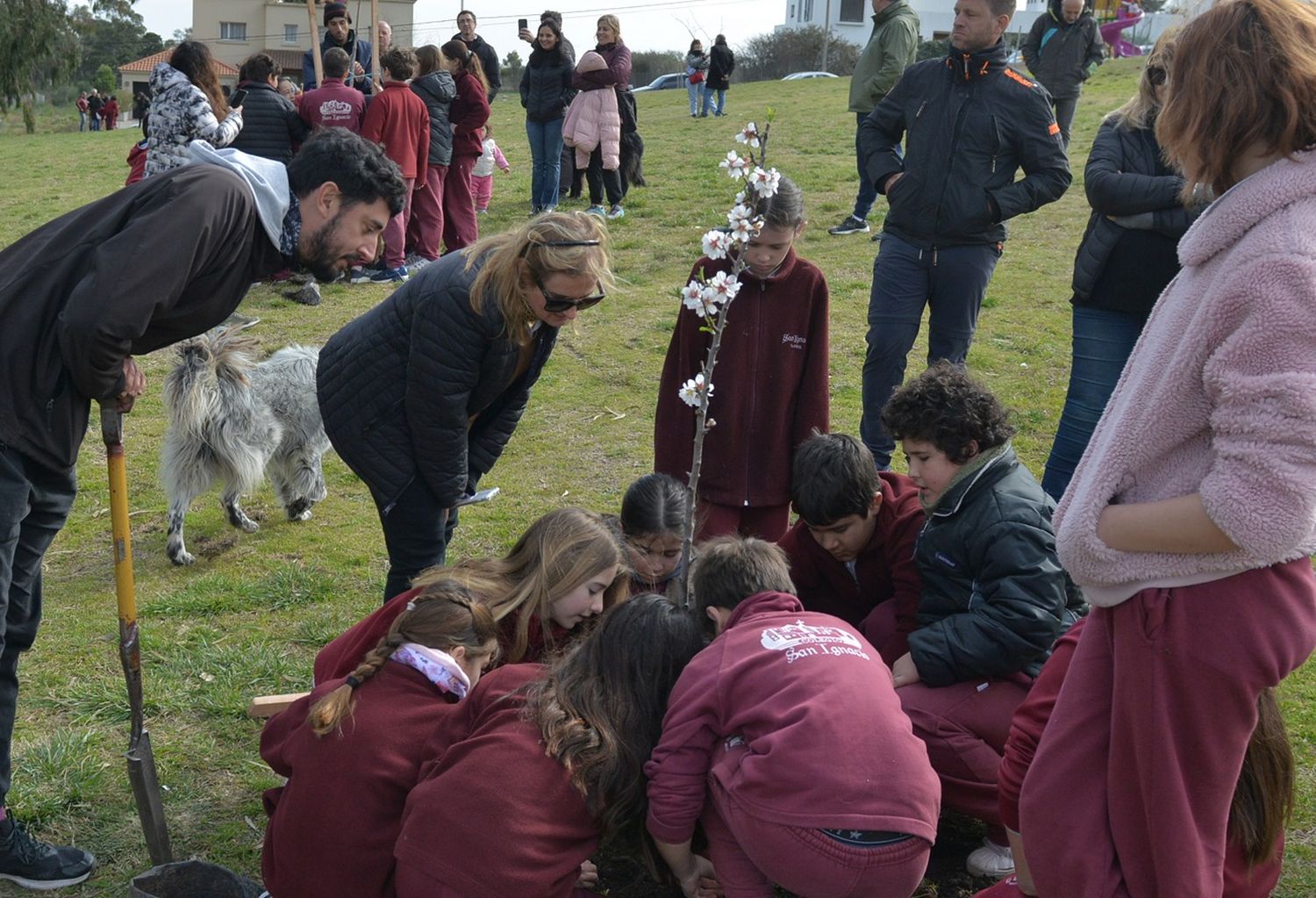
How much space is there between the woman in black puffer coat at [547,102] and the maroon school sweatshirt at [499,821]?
8.81 meters

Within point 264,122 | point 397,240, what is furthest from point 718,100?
point 264,122

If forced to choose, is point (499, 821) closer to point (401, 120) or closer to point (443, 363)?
point (443, 363)

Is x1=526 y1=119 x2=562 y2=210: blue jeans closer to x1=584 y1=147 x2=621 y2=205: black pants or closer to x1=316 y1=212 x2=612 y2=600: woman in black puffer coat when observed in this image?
x1=584 y1=147 x2=621 y2=205: black pants

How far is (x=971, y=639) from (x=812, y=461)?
2.35 ft

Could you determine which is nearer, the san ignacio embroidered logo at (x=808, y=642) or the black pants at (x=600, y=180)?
the san ignacio embroidered logo at (x=808, y=642)

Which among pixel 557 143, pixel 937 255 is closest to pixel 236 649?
pixel 937 255

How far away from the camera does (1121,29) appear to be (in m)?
29.6

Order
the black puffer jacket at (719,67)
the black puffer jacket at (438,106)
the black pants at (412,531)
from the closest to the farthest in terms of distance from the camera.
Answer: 1. the black pants at (412,531)
2. the black puffer jacket at (438,106)
3. the black puffer jacket at (719,67)

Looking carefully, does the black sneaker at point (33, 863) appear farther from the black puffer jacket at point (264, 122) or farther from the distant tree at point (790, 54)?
the distant tree at point (790, 54)

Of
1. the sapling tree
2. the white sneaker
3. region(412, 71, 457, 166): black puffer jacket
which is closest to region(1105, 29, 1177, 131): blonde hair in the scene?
the sapling tree

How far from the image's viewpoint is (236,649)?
423 cm

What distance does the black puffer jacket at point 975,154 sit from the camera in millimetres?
4840

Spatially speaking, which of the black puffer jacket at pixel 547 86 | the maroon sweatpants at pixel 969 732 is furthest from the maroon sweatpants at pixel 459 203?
the maroon sweatpants at pixel 969 732

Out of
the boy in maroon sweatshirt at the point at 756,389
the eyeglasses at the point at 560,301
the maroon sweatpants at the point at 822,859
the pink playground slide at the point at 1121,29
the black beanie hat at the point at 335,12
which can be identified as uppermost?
the pink playground slide at the point at 1121,29
